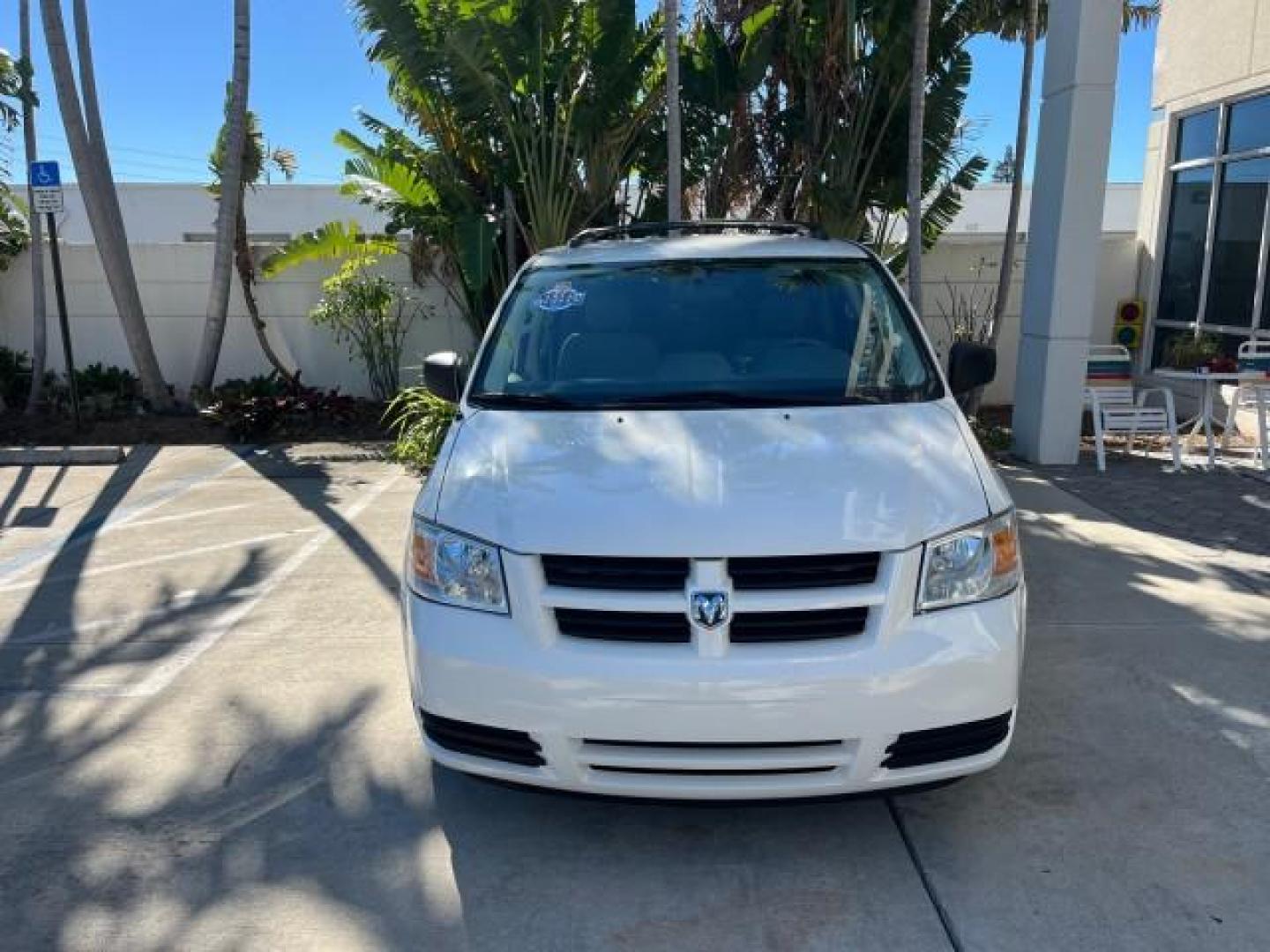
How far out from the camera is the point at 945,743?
281 centimetres

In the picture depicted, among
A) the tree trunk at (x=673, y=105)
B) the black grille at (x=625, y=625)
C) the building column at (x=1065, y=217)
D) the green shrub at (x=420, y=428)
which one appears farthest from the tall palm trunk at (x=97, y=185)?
the black grille at (x=625, y=625)

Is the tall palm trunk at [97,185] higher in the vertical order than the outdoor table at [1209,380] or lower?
higher

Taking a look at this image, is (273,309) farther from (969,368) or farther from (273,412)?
(969,368)

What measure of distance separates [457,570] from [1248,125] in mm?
9982

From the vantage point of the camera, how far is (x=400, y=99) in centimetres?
1034

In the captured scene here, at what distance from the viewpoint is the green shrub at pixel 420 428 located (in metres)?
8.90

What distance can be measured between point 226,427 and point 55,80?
368 cm

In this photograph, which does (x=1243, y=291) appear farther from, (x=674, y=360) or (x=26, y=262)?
(x=26, y=262)

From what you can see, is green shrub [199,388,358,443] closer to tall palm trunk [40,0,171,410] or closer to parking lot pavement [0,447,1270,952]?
tall palm trunk [40,0,171,410]

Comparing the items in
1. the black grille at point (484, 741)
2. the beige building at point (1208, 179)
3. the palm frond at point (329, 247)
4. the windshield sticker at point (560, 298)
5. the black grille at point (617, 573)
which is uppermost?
the beige building at point (1208, 179)

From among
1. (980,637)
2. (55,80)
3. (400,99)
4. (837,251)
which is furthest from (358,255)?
(980,637)

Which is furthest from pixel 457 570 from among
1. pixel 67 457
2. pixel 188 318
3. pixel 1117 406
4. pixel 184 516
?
pixel 188 318

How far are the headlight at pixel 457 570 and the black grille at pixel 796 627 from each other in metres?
0.70

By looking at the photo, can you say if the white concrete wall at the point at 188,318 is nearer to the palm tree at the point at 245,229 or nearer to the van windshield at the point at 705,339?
the palm tree at the point at 245,229
